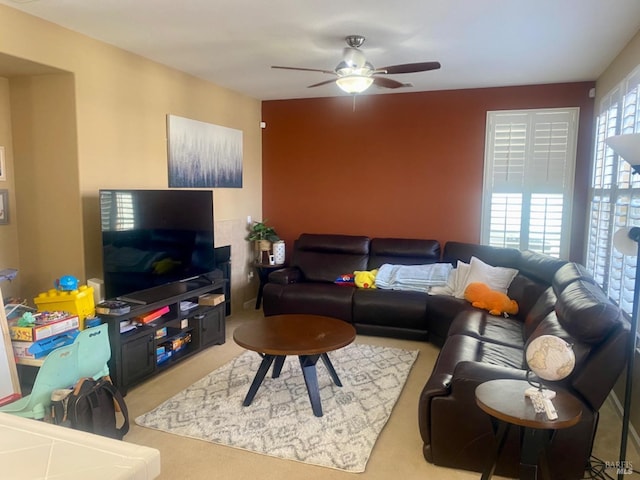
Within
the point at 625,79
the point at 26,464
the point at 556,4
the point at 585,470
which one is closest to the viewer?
the point at 26,464

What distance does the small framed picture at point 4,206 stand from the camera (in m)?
3.43

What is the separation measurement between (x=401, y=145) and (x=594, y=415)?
3770 mm

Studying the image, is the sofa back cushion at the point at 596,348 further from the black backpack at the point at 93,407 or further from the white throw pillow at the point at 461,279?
the black backpack at the point at 93,407

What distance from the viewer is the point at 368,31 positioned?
10.8ft

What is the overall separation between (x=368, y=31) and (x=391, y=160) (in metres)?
2.30

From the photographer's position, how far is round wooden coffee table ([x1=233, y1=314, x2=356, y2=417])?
117 inches

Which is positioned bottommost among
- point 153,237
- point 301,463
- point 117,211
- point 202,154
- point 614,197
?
point 301,463

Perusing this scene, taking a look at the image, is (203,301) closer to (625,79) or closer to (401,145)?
(401,145)

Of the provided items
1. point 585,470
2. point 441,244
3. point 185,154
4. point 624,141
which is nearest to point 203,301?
point 185,154

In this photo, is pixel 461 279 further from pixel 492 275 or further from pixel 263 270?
pixel 263 270

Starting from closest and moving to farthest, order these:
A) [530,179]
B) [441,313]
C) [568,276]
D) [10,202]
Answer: [568,276], [10,202], [441,313], [530,179]

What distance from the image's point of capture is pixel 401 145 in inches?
214

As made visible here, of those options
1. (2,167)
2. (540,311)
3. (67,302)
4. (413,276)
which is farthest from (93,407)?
(413,276)

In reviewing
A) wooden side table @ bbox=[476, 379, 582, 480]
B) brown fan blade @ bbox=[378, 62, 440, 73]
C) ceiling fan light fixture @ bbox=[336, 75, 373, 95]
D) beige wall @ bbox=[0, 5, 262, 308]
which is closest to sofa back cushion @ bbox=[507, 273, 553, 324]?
wooden side table @ bbox=[476, 379, 582, 480]
